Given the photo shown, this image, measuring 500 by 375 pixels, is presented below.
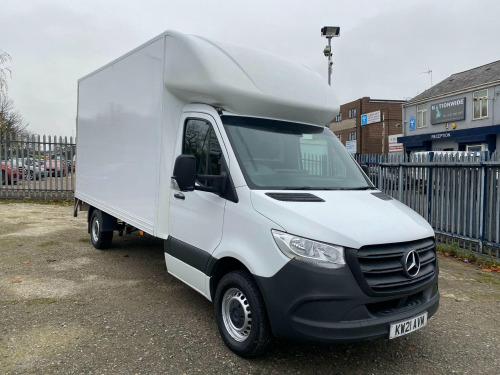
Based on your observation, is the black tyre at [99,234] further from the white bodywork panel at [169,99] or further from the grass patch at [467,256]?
the grass patch at [467,256]

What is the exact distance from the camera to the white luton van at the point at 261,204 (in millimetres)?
2900

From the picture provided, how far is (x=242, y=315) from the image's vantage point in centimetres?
342

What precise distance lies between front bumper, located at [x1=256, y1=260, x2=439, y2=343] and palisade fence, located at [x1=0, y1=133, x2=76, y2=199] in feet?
44.3

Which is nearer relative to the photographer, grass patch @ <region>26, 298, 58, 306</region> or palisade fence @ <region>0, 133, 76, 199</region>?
grass patch @ <region>26, 298, 58, 306</region>

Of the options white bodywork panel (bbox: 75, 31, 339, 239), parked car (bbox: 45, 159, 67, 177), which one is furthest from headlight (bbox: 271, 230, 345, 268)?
parked car (bbox: 45, 159, 67, 177)

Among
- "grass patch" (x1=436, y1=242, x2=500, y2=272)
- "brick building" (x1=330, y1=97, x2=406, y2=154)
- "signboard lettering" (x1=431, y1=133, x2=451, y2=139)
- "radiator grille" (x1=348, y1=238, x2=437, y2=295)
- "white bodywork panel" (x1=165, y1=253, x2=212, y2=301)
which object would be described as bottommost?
"grass patch" (x1=436, y1=242, x2=500, y2=272)

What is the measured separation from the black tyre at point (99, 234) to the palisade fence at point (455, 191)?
6.53 metres

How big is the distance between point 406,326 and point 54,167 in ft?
47.0

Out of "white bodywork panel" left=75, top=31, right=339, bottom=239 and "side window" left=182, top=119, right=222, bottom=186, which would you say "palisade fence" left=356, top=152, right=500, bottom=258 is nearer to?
"white bodywork panel" left=75, top=31, right=339, bottom=239

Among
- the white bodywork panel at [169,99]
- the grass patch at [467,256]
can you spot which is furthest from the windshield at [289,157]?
the grass patch at [467,256]

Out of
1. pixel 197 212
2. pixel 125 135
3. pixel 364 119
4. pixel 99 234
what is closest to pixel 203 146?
pixel 197 212

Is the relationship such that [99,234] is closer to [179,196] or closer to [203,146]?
[179,196]

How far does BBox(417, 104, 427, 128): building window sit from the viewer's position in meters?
33.3

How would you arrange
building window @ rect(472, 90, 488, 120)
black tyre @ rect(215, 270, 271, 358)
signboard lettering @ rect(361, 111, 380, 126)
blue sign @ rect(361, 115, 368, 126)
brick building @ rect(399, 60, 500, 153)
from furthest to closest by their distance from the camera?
blue sign @ rect(361, 115, 368, 126)
signboard lettering @ rect(361, 111, 380, 126)
building window @ rect(472, 90, 488, 120)
brick building @ rect(399, 60, 500, 153)
black tyre @ rect(215, 270, 271, 358)
